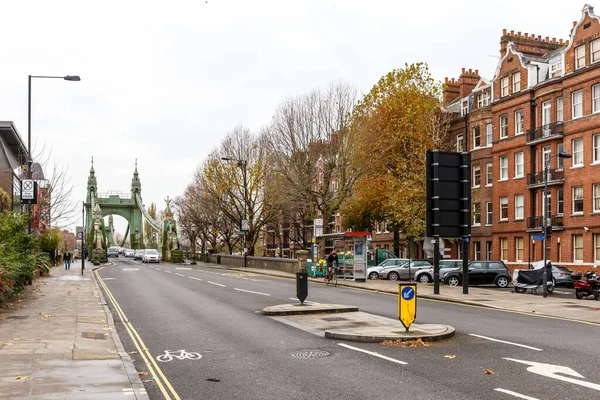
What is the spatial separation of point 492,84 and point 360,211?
15047 millimetres

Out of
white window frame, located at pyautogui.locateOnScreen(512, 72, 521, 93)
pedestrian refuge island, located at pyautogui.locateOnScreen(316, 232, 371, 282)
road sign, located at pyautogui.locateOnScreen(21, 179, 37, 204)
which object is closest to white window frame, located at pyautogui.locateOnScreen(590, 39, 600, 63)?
white window frame, located at pyautogui.locateOnScreen(512, 72, 521, 93)

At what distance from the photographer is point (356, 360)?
10586 millimetres

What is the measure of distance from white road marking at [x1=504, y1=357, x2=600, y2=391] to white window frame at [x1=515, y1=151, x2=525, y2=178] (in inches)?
1528

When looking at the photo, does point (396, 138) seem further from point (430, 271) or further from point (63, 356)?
point (63, 356)

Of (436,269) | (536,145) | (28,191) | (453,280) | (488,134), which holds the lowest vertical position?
(453,280)

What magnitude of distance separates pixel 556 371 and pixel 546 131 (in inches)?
1471

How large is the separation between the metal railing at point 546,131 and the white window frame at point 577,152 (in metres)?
1.21

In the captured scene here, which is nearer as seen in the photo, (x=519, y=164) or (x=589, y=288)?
(x=589, y=288)

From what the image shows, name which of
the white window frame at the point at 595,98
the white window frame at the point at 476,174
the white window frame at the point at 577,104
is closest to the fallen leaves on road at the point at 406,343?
the white window frame at the point at 595,98

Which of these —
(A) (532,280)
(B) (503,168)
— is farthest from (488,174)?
(A) (532,280)

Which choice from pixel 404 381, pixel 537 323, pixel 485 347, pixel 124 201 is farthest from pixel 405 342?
pixel 124 201

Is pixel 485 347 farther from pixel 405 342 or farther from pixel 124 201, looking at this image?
pixel 124 201

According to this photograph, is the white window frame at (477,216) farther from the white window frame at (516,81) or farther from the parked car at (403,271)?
the parked car at (403,271)

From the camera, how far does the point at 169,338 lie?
13.4m
